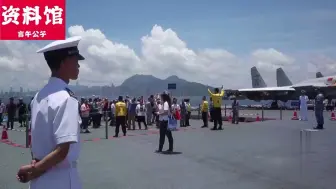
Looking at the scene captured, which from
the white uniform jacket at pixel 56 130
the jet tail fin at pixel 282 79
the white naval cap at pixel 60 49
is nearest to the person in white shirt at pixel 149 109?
the white naval cap at pixel 60 49

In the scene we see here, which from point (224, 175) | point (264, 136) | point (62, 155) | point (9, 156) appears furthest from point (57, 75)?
point (264, 136)

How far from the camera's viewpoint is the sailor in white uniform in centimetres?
223

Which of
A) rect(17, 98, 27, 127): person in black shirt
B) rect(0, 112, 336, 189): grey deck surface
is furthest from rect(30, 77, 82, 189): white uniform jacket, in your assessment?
rect(17, 98, 27, 127): person in black shirt

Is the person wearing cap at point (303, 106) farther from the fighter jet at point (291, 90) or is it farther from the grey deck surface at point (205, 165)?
the fighter jet at point (291, 90)

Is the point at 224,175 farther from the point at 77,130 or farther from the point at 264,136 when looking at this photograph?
the point at 264,136

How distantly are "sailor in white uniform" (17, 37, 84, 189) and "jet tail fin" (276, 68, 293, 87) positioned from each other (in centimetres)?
7332

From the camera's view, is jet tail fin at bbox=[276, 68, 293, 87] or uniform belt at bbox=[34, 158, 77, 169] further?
jet tail fin at bbox=[276, 68, 293, 87]

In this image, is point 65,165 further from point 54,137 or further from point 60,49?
point 60,49

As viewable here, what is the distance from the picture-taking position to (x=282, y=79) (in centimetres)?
7238

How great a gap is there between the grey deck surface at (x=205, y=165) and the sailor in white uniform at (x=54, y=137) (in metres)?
4.47

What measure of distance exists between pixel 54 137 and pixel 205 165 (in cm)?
685

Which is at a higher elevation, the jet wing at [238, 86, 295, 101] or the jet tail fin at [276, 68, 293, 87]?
the jet tail fin at [276, 68, 293, 87]

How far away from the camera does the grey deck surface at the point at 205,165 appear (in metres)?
6.88

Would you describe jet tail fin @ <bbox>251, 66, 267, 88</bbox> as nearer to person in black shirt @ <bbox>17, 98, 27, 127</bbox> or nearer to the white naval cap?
person in black shirt @ <bbox>17, 98, 27, 127</bbox>
